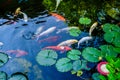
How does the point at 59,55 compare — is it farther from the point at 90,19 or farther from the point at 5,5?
the point at 5,5

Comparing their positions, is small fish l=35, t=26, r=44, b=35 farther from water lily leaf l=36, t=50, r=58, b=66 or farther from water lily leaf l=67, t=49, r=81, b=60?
water lily leaf l=67, t=49, r=81, b=60

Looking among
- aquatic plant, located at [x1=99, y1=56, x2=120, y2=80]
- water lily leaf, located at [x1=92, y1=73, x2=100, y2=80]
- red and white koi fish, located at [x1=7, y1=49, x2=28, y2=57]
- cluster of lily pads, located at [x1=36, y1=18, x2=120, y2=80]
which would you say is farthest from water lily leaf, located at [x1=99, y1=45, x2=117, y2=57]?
red and white koi fish, located at [x1=7, y1=49, x2=28, y2=57]

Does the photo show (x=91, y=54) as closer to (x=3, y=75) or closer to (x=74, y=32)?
(x=74, y=32)

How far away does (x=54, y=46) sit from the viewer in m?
2.04

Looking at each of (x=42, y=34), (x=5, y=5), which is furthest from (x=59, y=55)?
(x=5, y=5)

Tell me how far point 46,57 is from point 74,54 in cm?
21

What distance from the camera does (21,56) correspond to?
196cm

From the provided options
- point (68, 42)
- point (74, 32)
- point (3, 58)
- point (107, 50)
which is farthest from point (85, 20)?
point (3, 58)

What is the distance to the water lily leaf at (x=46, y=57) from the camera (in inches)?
74.7

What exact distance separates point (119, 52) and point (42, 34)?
646 millimetres

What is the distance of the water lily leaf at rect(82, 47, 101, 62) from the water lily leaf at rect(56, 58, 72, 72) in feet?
0.45

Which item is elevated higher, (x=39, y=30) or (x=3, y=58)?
(x=39, y=30)

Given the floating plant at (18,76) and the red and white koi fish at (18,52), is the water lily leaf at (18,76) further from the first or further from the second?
the red and white koi fish at (18,52)

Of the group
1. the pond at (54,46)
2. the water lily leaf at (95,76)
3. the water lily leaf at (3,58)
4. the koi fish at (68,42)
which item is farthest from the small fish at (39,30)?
the water lily leaf at (95,76)
